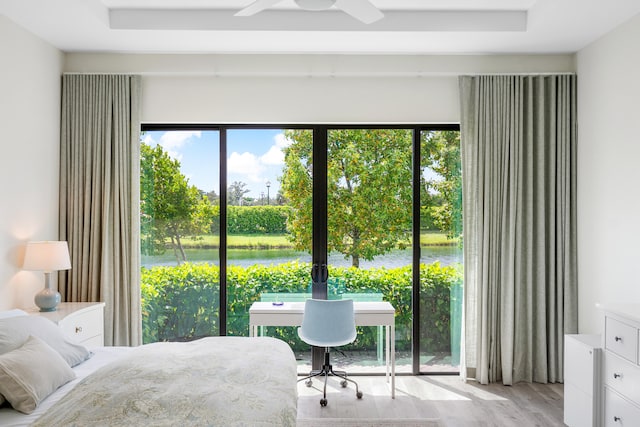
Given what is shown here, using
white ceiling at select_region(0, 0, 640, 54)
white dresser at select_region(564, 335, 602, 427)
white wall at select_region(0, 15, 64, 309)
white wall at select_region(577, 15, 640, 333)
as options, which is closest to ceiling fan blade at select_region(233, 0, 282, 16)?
white ceiling at select_region(0, 0, 640, 54)

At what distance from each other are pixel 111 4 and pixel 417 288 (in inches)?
134

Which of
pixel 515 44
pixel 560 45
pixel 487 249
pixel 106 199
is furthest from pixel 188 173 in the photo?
pixel 560 45

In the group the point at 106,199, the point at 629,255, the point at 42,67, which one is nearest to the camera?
the point at 629,255

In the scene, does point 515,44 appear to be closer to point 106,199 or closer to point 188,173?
point 188,173

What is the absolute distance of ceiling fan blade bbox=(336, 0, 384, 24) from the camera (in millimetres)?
2523

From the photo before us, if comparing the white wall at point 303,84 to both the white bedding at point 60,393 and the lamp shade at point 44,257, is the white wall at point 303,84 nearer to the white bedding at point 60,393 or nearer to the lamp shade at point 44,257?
the lamp shade at point 44,257

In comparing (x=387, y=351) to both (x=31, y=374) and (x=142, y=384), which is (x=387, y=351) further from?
(x=31, y=374)

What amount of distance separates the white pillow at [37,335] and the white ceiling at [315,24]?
2.09m

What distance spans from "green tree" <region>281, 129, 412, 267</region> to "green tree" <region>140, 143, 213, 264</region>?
808mm

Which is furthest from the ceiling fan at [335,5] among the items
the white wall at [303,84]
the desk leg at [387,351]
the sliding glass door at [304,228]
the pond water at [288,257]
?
the desk leg at [387,351]

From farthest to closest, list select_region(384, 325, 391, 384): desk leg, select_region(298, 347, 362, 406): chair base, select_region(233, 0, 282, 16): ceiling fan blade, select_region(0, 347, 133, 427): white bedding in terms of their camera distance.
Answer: select_region(384, 325, 391, 384): desk leg
select_region(298, 347, 362, 406): chair base
select_region(233, 0, 282, 16): ceiling fan blade
select_region(0, 347, 133, 427): white bedding

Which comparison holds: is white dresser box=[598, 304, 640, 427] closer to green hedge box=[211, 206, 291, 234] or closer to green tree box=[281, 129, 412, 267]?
green tree box=[281, 129, 412, 267]

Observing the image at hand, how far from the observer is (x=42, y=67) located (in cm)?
388

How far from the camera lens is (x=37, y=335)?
2592 millimetres
